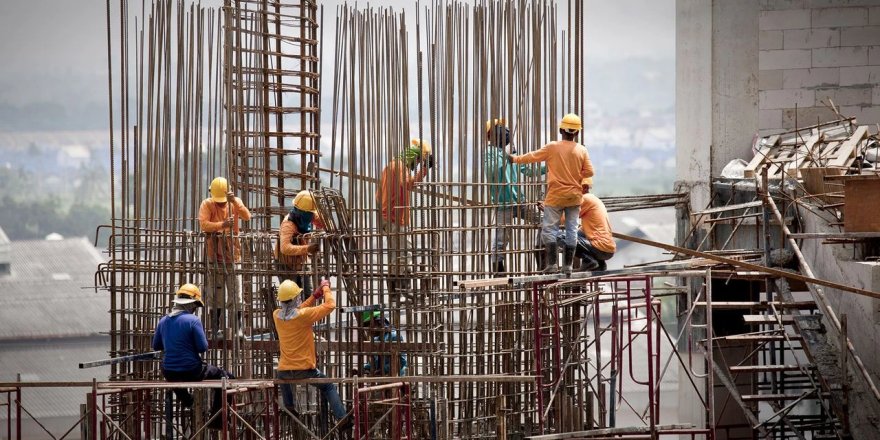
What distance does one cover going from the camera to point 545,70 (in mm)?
17172

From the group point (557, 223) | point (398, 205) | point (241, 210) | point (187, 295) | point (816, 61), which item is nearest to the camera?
point (187, 295)

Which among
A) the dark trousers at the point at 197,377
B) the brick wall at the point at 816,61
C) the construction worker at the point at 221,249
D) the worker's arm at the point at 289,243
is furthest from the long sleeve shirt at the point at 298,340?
the brick wall at the point at 816,61

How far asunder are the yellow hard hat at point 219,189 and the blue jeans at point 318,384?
2584 mm

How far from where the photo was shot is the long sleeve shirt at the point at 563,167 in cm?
1578

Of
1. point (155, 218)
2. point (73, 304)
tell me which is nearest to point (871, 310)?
point (155, 218)

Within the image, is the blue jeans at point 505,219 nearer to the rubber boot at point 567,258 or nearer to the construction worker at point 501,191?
the construction worker at point 501,191

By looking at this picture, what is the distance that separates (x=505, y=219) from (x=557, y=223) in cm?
90

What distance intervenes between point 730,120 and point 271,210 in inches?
327

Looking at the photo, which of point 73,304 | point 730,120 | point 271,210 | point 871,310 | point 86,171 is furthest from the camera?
point 86,171

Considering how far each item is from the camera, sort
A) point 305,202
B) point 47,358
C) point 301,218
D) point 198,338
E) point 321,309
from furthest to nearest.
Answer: point 47,358 → point 301,218 → point 305,202 → point 198,338 → point 321,309

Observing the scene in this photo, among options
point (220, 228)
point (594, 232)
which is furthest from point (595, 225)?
point (220, 228)

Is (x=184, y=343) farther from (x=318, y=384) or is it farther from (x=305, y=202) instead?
(x=305, y=202)

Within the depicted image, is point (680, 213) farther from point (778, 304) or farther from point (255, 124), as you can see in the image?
point (255, 124)

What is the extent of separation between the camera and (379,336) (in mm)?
17125
